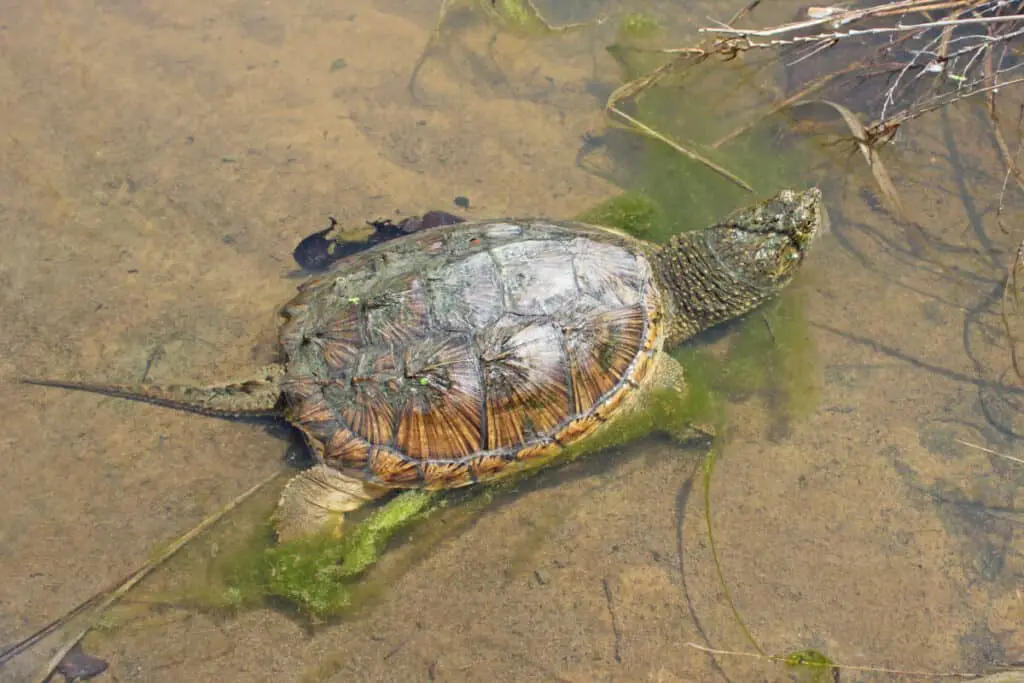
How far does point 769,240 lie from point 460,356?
236 centimetres

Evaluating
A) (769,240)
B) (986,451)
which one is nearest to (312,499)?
(769,240)

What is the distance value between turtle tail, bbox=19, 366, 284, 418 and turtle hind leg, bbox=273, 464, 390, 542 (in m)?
0.47

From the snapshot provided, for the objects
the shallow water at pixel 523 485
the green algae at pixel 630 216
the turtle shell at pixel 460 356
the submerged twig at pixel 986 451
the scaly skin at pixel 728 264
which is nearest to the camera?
the turtle shell at pixel 460 356

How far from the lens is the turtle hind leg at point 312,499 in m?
3.78

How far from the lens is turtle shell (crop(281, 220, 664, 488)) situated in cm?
354

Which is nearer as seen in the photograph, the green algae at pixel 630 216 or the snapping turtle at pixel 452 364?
the snapping turtle at pixel 452 364

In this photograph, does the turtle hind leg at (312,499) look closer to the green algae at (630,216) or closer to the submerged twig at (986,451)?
the green algae at (630,216)

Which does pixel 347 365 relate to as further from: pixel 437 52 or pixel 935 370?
pixel 935 370

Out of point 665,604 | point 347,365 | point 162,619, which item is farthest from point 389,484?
point 665,604

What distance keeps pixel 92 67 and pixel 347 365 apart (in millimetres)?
3799

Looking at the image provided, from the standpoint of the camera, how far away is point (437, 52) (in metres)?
5.44

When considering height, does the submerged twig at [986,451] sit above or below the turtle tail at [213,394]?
below

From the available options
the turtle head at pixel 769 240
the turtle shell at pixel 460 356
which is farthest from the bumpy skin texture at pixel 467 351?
the turtle head at pixel 769 240

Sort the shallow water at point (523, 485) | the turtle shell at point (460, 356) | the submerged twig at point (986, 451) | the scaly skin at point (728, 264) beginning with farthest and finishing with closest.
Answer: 1. the scaly skin at point (728, 264)
2. the submerged twig at point (986, 451)
3. the shallow water at point (523, 485)
4. the turtle shell at point (460, 356)
